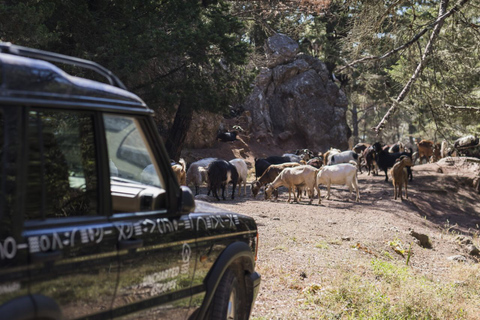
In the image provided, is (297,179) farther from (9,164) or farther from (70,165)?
(9,164)

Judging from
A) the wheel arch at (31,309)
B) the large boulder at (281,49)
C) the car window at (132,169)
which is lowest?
the wheel arch at (31,309)

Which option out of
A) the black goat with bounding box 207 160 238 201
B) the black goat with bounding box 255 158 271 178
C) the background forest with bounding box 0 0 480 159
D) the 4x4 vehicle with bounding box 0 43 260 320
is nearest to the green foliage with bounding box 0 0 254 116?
the background forest with bounding box 0 0 480 159

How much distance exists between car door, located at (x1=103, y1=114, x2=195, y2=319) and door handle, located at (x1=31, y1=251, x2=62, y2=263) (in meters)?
0.53

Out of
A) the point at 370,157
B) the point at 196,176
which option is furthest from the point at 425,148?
the point at 196,176

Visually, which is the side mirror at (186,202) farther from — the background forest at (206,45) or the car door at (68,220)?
the background forest at (206,45)

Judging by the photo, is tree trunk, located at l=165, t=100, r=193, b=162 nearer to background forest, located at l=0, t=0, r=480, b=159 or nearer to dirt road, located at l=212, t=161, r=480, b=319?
background forest, located at l=0, t=0, r=480, b=159

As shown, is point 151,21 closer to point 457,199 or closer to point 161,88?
point 161,88

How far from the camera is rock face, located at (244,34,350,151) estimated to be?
43.7 m

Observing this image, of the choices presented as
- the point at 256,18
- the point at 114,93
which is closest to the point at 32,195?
the point at 114,93

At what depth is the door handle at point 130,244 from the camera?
10.9 ft

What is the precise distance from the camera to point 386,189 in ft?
81.0

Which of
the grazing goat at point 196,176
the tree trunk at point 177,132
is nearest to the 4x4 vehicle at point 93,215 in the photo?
the grazing goat at point 196,176

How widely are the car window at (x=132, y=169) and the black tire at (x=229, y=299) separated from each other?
1.10m

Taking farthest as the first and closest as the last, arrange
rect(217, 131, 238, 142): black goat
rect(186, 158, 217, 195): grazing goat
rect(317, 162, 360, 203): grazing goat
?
rect(217, 131, 238, 142): black goat → rect(186, 158, 217, 195): grazing goat → rect(317, 162, 360, 203): grazing goat
